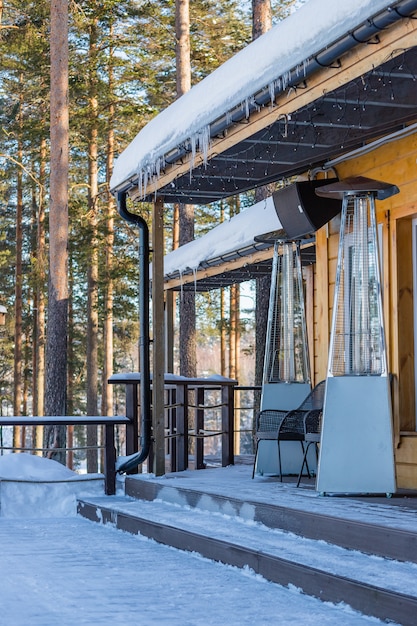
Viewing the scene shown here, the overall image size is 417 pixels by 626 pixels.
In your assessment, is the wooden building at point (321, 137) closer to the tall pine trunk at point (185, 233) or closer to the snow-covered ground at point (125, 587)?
the snow-covered ground at point (125, 587)

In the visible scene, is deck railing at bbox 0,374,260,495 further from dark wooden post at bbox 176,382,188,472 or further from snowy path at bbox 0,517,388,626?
snowy path at bbox 0,517,388,626

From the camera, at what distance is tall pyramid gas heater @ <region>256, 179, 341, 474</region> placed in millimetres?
7367

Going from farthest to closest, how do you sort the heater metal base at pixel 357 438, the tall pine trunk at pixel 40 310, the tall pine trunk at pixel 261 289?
1. the tall pine trunk at pixel 40 310
2. the tall pine trunk at pixel 261 289
3. the heater metal base at pixel 357 438

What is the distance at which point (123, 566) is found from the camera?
198 inches

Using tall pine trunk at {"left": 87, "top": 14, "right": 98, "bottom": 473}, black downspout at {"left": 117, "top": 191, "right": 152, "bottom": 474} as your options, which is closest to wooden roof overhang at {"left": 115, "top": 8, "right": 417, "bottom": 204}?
black downspout at {"left": 117, "top": 191, "right": 152, "bottom": 474}

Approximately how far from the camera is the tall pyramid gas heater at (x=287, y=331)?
24.2 ft

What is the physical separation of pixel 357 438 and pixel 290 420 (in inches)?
50.0

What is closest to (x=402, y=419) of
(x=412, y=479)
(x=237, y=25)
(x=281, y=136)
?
(x=412, y=479)

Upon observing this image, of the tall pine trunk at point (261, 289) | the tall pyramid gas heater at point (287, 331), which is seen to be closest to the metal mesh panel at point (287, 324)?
the tall pyramid gas heater at point (287, 331)

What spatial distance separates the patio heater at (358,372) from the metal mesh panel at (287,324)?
137 cm

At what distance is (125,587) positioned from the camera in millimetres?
4391

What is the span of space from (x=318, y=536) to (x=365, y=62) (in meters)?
2.36

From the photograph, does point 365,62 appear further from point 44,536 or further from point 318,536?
point 44,536

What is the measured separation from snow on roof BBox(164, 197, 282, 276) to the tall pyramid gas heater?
123 cm
